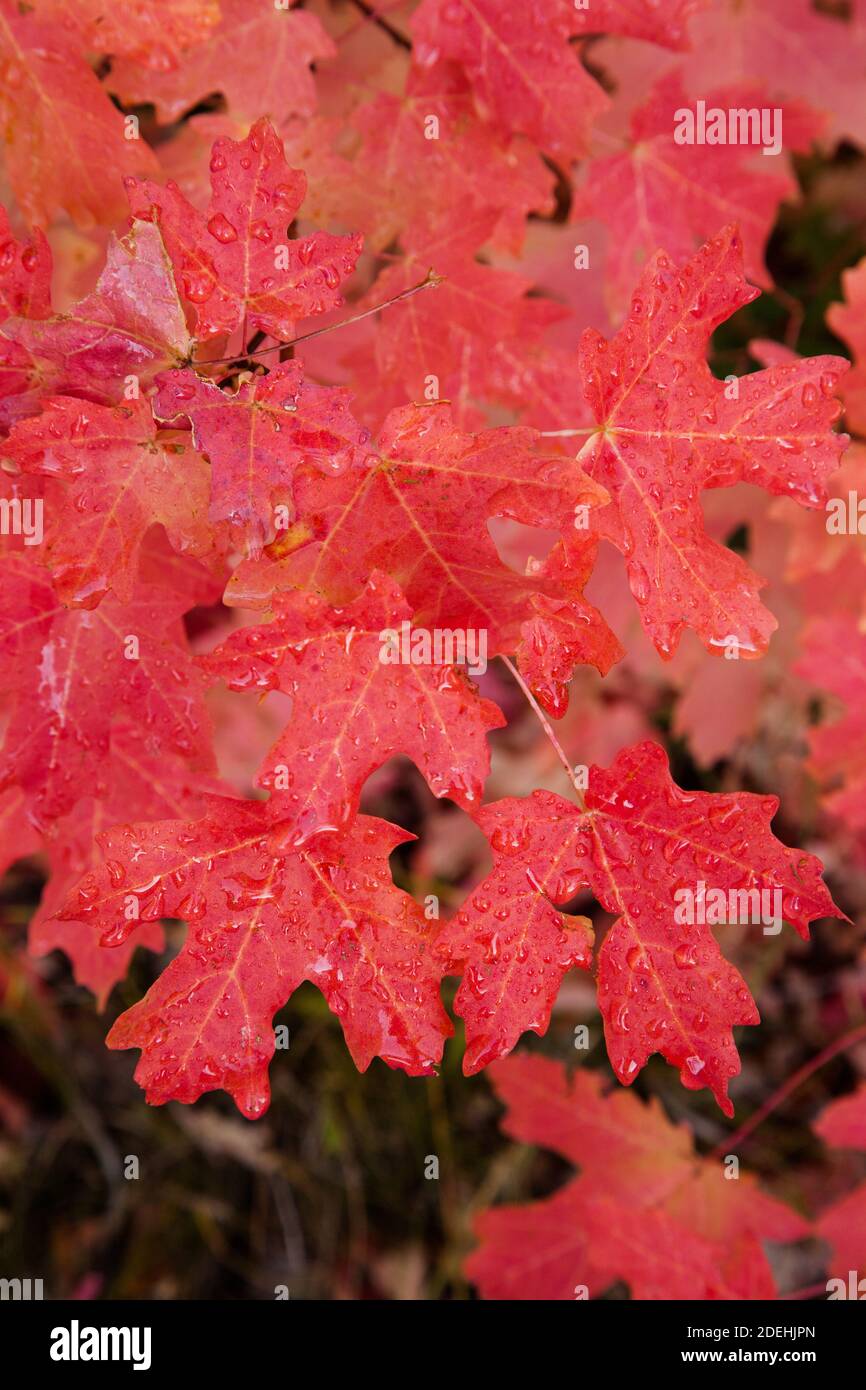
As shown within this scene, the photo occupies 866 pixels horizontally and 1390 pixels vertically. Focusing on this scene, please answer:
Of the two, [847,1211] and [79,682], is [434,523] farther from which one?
[847,1211]

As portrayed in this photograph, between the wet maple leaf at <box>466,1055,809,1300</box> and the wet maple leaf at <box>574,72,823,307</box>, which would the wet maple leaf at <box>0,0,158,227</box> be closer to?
the wet maple leaf at <box>574,72,823,307</box>

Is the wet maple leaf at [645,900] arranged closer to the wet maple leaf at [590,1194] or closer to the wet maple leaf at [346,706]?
the wet maple leaf at [346,706]

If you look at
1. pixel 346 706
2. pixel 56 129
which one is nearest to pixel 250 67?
pixel 56 129

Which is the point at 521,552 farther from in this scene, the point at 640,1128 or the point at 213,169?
the point at 213,169

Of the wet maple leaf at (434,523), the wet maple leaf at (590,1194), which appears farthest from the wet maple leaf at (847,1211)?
the wet maple leaf at (434,523)

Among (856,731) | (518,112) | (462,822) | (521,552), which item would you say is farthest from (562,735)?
(518,112)

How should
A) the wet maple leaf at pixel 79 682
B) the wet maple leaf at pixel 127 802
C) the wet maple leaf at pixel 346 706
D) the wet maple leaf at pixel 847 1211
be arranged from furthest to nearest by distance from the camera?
the wet maple leaf at pixel 847 1211
the wet maple leaf at pixel 127 802
the wet maple leaf at pixel 79 682
the wet maple leaf at pixel 346 706
